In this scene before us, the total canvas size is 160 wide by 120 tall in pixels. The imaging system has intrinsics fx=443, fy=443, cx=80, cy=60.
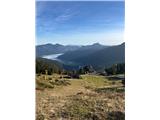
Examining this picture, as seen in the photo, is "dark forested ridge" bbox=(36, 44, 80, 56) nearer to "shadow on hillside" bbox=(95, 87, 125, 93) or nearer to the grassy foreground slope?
the grassy foreground slope

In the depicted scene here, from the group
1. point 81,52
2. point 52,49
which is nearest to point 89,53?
point 81,52

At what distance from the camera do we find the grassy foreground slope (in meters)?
2.71

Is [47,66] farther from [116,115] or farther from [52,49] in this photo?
[116,115]

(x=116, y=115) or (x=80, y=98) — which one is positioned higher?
(x=80, y=98)

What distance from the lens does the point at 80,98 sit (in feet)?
9.05

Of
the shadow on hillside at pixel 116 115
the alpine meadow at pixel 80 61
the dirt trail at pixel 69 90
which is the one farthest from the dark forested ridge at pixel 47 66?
the shadow on hillside at pixel 116 115

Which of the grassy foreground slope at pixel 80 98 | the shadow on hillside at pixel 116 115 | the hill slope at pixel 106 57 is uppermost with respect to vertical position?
the hill slope at pixel 106 57

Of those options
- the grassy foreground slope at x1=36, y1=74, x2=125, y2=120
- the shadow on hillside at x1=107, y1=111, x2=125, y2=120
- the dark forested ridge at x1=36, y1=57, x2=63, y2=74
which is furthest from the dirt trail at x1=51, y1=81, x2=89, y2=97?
the shadow on hillside at x1=107, y1=111, x2=125, y2=120

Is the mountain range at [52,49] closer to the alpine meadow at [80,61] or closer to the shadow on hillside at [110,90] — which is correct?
the alpine meadow at [80,61]

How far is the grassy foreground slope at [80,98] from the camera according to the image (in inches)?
107
